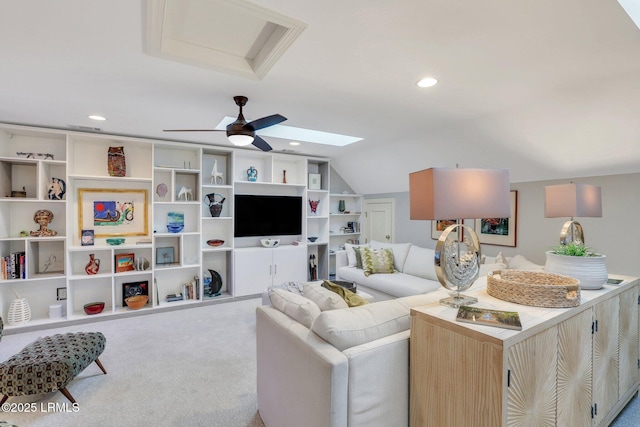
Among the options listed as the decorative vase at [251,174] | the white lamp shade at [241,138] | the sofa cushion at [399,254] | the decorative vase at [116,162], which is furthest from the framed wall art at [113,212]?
the sofa cushion at [399,254]

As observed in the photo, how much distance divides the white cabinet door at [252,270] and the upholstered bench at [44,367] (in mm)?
2348

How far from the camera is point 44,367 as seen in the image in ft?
6.75

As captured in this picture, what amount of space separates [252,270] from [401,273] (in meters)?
2.32

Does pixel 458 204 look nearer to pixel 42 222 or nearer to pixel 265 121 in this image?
pixel 265 121

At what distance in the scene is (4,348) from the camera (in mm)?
3092

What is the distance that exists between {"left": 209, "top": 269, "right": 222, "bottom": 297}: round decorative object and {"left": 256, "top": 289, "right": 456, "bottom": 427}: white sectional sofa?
3091 millimetres

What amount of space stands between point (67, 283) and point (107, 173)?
4.92 feet

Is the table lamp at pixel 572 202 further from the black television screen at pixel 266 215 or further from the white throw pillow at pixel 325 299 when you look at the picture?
the black television screen at pixel 266 215

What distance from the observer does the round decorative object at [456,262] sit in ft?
4.99

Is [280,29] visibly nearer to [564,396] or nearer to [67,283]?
[564,396]

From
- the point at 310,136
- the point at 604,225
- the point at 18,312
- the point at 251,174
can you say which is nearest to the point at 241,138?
the point at 310,136

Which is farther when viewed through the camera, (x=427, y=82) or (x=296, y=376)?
(x=427, y=82)

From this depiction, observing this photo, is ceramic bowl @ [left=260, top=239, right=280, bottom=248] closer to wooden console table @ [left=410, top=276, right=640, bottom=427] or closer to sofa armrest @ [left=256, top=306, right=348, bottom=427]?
sofa armrest @ [left=256, top=306, right=348, bottom=427]

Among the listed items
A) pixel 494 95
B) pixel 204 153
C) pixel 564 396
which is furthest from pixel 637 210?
pixel 204 153
